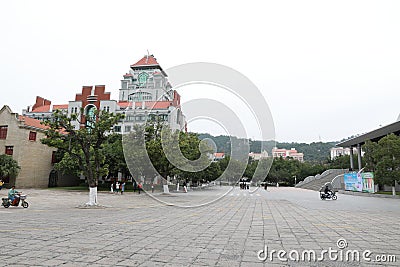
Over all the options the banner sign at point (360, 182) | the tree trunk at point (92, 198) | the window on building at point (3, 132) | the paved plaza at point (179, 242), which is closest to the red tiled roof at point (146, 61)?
the window on building at point (3, 132)

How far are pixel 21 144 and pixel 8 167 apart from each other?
3.42 meters

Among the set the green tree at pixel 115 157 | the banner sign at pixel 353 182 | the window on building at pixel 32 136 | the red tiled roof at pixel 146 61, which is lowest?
the banner sign at pixel 353 182

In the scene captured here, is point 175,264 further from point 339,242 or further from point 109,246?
point 339,242

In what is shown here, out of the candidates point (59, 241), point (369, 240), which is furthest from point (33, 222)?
point (369, 240)

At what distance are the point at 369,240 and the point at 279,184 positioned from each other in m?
63.7

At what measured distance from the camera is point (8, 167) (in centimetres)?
2969

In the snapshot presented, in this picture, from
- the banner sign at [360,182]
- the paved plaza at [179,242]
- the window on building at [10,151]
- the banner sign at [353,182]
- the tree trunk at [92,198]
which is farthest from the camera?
the window on building at [10,151]

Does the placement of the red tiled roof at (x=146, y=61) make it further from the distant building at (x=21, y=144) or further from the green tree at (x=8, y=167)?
the green tree at (x=8, y=167)

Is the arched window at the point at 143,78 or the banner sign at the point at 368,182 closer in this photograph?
the banner sign at the point at 368,182

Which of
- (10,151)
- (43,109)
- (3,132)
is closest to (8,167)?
(10,151)

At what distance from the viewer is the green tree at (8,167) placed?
29.3m

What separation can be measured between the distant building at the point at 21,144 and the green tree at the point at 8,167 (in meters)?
1.27

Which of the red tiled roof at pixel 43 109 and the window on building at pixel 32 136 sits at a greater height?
the red tiled roof at pixel 43 109

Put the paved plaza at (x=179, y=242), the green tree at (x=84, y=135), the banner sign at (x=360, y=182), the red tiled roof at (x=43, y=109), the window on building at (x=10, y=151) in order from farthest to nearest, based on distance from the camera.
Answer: the red tiled roof at (x=43, y=109) < the window on building at (x=10, y=151) < the banner sign at (x=360, y=182) < the green tree at (x=84, y=135) < the paved plaza at (x=179, y=242)
